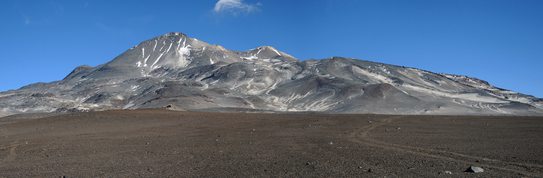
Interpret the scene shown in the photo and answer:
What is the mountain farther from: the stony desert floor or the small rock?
the small rock

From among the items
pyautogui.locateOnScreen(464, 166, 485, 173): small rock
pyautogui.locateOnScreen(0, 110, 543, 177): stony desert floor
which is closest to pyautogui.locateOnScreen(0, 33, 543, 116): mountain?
pyautogui.locateOnScreen(0, 110, 543, 177): stony desert floor

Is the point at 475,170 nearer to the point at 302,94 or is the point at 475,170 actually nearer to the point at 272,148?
the point at 272,148

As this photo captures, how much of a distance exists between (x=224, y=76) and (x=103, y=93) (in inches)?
1440

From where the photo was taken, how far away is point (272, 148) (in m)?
26.4

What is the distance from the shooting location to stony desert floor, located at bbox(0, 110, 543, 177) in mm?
18469

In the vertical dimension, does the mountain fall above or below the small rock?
above

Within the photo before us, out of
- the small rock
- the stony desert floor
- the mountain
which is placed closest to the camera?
the small rock

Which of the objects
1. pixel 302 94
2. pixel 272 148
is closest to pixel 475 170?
pixel 272 148

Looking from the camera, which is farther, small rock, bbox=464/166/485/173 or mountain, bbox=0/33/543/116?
mountain, bbox=0/33/543/116

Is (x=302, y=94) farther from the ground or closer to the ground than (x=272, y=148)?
farther from the ground

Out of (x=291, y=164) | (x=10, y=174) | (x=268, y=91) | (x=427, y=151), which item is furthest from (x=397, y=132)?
(x=268, y=91)

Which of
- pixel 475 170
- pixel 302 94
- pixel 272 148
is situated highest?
pixel 302 94

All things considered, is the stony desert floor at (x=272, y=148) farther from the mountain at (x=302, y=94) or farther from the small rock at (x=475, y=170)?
the mountain at (x=302, y=94)

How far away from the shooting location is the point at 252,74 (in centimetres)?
18400
